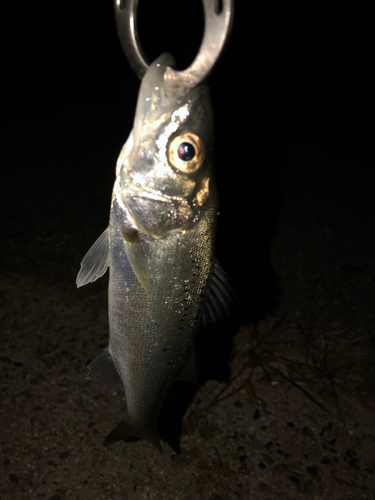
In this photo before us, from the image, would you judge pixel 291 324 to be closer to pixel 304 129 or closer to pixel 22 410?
pixel 22 410

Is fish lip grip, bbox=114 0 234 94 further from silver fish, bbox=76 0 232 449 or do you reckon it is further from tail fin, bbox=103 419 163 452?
tail fin, bbox=103 419 163 452

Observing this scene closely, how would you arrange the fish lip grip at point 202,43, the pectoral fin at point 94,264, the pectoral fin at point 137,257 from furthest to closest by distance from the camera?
the pectoral fin at point 94,264
the pectoral fin at point 137,257
the fish lip grip at point 202,43

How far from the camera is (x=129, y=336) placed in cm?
153

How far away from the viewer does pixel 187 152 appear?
4.24 ft

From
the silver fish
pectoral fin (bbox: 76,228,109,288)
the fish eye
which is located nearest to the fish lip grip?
the silver fish

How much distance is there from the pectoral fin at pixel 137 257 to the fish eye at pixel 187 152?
11.2 inches

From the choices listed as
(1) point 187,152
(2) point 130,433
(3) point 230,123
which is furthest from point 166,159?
(3) point 230,123

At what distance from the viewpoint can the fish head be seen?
1.24 meters

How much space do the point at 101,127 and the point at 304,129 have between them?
4.30 metres

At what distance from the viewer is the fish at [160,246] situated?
127 cm

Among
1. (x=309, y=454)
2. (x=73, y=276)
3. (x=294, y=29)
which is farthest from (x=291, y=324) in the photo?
(x=294, y=29)

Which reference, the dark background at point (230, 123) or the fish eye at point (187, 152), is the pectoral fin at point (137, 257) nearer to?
the fish eye at point (187, 152)

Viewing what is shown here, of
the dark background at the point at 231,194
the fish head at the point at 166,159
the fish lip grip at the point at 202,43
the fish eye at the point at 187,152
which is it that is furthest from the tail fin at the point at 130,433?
the fish lip grip at the point at 202,43

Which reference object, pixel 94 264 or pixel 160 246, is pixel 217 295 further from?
pixel 94 264
